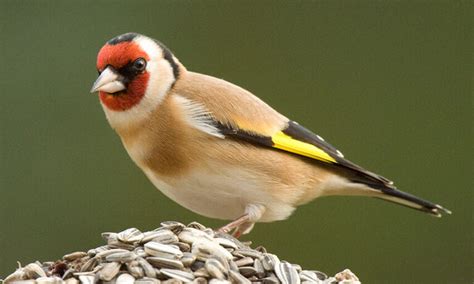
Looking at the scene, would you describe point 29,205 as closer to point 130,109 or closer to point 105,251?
point 130,109

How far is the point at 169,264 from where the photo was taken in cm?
376

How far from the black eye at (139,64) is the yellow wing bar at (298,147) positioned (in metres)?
0.70

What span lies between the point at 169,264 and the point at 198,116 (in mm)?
1066

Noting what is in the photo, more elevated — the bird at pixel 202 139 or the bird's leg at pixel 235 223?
the bird at pixel 202 139

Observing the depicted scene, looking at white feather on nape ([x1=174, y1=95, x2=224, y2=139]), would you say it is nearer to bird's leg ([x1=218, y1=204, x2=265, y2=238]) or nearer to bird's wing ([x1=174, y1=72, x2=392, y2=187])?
bird's wing ([x1=174, y1=72, x2=392, y2=187])

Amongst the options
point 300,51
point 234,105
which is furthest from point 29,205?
point 234,105

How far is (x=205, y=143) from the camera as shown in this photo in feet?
15.1

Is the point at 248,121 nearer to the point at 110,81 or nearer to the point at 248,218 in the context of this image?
the point at 248,218

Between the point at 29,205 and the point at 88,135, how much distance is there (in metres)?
0.68

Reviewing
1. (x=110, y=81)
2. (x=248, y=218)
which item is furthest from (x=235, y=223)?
(x=110, y=81)

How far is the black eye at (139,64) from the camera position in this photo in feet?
15.3

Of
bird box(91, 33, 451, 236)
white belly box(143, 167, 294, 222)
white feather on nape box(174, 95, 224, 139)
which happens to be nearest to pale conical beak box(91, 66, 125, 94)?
bird box(91, 33, 451, 236)

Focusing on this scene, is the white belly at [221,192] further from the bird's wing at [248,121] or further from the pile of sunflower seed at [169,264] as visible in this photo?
the pile of sunflower seed at [169,264]

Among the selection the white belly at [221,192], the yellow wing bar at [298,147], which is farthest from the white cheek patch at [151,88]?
the yellow wing bar at [298,147]
